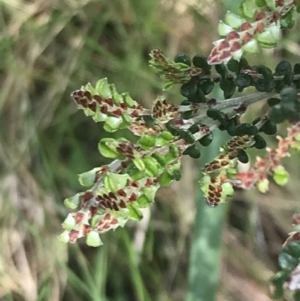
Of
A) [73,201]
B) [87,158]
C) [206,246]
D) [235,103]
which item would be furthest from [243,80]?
[87,158]

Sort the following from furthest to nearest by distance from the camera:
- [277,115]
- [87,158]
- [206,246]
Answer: [87,158] → [206,246] → [277,115]

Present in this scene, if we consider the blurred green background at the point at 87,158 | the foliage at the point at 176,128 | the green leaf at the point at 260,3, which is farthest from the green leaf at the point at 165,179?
the blurred green background at the point at 87,158

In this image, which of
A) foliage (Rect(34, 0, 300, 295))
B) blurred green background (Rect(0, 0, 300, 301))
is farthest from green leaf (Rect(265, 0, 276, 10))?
blurred green background (Rect(0, 0, 300, 301))

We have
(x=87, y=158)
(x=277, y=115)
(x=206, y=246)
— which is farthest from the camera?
(x=87, y=158)

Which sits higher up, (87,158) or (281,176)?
(87,158)

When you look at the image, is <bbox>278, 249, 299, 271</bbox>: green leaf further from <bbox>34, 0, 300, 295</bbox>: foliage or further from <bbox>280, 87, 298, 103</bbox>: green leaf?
<bbox>280, 87, 298, 103</bbox>: green leaf

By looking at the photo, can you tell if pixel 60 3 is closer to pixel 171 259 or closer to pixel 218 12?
pixel 218 12

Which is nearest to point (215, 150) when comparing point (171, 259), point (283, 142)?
point (283, 142)

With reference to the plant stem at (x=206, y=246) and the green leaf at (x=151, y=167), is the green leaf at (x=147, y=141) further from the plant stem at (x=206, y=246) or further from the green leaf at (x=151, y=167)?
the plant stem at (x=206, y=246)

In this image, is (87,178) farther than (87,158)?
No

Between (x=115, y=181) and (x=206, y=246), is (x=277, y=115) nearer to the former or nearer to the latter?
(x=115, y=181)
